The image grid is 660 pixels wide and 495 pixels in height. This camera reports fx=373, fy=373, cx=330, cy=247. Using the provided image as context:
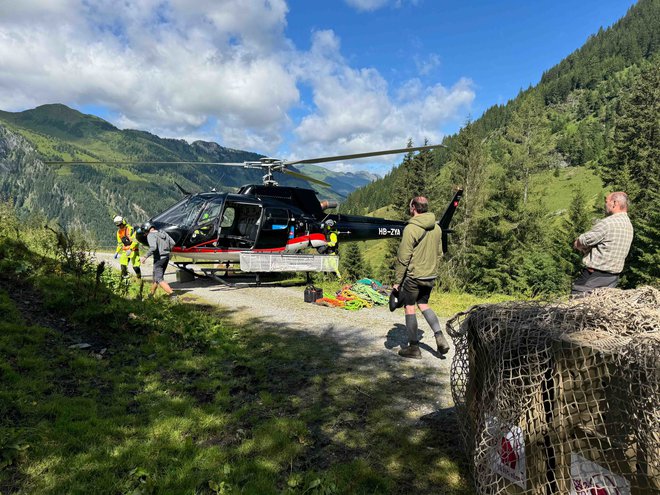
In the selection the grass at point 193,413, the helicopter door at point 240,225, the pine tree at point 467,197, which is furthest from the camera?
the pine tree at point 467,197

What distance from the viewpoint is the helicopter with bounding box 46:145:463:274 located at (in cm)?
1114

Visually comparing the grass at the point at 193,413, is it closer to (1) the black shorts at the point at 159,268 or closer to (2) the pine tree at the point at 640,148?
(1) the black shorts at the point at 159,268

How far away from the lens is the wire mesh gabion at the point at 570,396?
6.57ft

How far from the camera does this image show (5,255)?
8.06 meters

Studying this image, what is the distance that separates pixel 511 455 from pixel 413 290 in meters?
3.18

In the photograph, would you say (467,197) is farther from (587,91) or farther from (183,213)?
(587,91)

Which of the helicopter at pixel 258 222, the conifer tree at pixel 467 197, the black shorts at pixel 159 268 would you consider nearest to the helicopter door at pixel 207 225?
the helicopter at pixel 258 222

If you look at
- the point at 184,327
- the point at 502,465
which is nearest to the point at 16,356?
the point at 184,327

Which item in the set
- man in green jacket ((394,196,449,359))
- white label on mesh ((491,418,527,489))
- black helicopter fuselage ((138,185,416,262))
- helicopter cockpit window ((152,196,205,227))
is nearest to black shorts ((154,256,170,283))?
black helicopter fuselage ((138,185,416,262))

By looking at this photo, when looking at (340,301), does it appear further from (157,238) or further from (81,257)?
(81,257)

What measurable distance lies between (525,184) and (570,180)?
220ft

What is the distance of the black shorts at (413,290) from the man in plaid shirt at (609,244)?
1862 mm

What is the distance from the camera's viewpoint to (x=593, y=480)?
2143 millimetres

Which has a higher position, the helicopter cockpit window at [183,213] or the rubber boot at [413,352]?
the helicopter cockpit window at [183,213]
